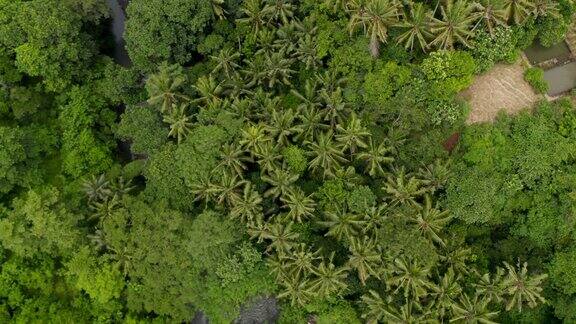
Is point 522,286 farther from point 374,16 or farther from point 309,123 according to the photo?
point 374,16

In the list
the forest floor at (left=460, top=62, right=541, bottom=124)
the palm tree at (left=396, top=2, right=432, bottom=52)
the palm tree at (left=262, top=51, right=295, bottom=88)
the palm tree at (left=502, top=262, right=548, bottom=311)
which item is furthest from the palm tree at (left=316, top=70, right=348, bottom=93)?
the palm tree at (left=502, top=262, right=548, bottom=311)

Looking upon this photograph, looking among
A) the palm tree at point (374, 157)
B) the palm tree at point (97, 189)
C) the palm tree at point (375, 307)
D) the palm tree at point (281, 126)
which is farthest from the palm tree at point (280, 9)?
the palm tree at point (375, 307)

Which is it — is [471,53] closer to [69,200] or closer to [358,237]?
[358,237]

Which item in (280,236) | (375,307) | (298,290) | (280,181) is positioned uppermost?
(280,181)

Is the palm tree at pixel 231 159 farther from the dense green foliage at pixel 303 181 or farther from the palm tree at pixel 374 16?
the palm tree at pixel 374 16

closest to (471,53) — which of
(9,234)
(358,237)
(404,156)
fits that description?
(404,156)

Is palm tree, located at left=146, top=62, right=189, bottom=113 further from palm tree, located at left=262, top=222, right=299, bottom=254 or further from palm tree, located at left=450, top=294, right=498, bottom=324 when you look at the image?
palm tree, located at left=450, top=294, right=498, bottom=324

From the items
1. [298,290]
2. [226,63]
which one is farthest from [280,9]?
[298,290]
